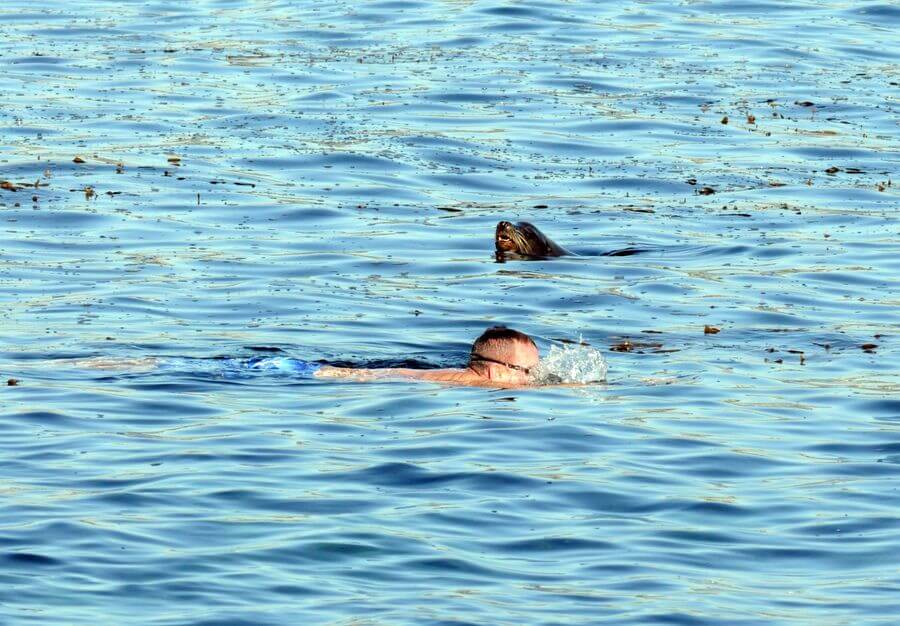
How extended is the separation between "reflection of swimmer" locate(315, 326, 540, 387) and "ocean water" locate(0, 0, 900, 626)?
0.17m

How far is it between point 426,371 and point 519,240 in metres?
4.99

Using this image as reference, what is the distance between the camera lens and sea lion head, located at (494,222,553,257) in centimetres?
1909

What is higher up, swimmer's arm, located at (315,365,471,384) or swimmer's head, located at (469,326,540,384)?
swimmer's head, located at (469,326,540,384)

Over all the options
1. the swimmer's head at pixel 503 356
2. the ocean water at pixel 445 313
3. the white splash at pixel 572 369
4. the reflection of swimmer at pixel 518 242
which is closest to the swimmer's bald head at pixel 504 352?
A: the swimmer's head at pixel 503 356

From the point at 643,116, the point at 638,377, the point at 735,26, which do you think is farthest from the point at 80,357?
the point at 735,26

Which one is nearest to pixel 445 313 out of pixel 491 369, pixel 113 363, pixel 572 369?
pixel 572 369

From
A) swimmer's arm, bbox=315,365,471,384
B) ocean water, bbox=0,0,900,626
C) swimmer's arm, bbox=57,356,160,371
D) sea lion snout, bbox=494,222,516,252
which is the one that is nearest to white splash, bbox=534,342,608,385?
ocean water, bbox=0,0,900,626

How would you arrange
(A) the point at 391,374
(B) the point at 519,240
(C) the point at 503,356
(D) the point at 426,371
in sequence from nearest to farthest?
(C) the point at 503,356, (A) the point at 391,374, (D) the point at 426,371, (B) the point at 519,240

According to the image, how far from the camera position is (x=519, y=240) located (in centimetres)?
1912

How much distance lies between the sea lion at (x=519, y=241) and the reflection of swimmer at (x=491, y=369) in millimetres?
4923

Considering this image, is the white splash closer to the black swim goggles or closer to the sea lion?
the black swim goggles

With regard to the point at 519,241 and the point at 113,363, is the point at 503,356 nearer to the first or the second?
the point at 113,363

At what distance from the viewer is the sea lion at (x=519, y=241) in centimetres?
1909

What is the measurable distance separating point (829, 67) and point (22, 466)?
68.1 ft
